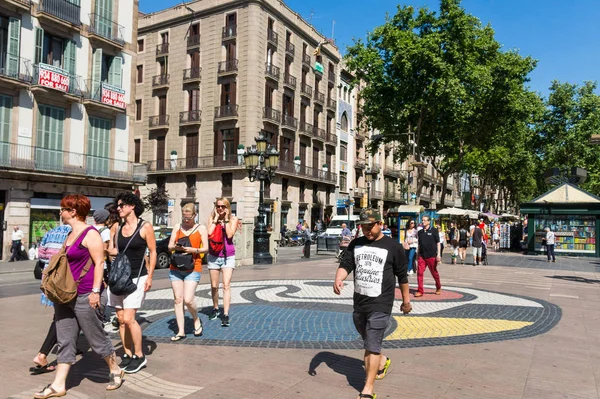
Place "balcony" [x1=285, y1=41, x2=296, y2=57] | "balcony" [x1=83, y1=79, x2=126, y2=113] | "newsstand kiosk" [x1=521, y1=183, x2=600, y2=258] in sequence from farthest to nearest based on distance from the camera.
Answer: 1. "balcony" [x1=285, y1=41, x2=296, y2=57]
2. "newsstand kiosk" [x1=521, y1=183, x2=600, y2=258]
3. "balcony" [x1=83, y1=79, x2=126, y2=113]

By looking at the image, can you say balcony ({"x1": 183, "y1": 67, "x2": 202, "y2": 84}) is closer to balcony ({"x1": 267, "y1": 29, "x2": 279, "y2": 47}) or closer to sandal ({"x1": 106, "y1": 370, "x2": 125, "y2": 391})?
balcony ({"x1": 267, "y1": 29, "x2": 279, "y2": 47})

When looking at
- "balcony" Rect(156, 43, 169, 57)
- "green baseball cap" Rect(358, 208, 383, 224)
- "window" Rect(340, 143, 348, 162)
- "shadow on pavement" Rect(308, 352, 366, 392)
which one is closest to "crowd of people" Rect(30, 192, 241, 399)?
"shadow on pavement" Rect(308, 352, 366, 392)

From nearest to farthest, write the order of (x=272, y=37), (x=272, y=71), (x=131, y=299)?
(x=131, y=299), (x=272, y=37), (x=272, y=71)

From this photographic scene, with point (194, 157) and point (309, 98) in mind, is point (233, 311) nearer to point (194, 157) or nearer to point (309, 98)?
point (194, 157)

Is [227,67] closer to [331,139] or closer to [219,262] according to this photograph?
[331,139]

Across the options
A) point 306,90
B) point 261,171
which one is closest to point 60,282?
point 261,171

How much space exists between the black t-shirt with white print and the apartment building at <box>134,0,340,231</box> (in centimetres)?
3233

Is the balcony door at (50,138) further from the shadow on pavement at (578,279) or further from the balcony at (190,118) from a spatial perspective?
the shadow on pavement at (578,279)

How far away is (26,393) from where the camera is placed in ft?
14.3

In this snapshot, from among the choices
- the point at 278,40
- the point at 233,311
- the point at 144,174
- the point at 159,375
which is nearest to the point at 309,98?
the point at 278,40

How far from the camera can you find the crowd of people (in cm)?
438

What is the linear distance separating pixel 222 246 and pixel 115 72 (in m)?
21.5

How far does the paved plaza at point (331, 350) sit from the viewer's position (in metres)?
4.59

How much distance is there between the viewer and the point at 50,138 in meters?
22.7
